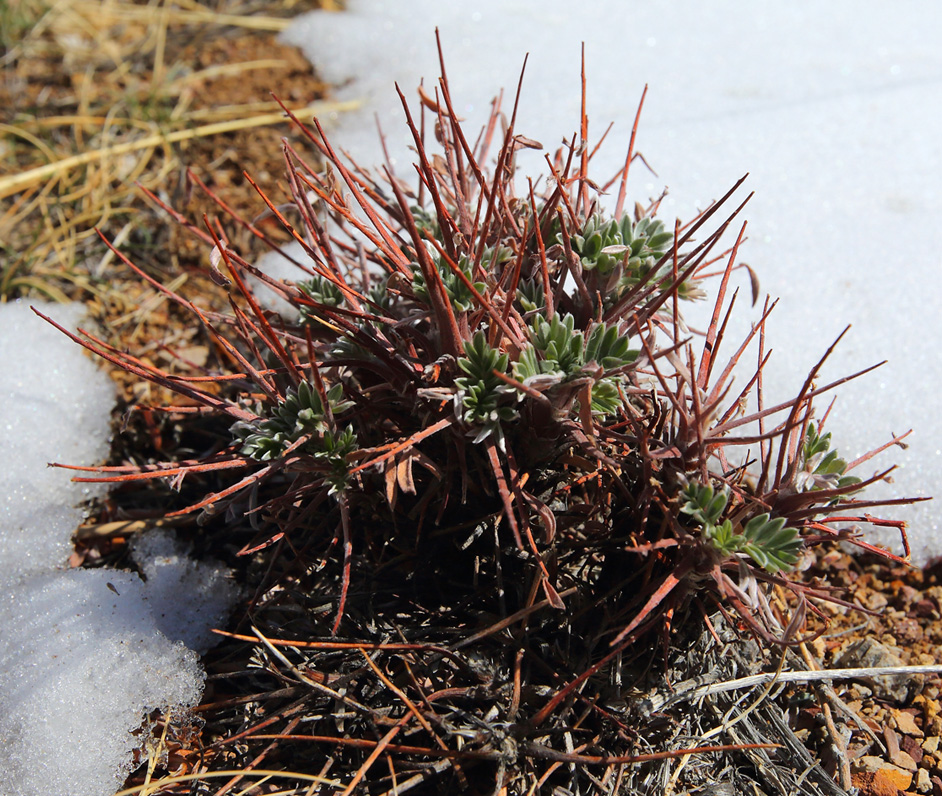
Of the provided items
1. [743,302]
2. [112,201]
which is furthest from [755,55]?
[112,201]

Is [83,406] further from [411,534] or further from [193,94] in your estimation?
[193,94]

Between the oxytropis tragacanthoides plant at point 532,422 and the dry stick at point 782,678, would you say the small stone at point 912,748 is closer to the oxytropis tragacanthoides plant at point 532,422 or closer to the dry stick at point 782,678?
the dry stick at point 782,678

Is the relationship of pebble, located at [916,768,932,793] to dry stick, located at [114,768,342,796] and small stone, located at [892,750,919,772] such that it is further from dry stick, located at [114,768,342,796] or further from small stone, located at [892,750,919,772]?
dry stick, located at [114,768,342,796]

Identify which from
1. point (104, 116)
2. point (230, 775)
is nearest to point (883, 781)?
point (230, 775)

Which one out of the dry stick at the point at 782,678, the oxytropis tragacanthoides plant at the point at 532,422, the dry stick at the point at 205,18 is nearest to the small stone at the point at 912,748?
the dry stick at the point at 782,678

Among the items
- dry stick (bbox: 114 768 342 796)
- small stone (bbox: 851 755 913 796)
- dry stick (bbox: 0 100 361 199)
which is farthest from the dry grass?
small stone (bbox: 851 755 913 796)

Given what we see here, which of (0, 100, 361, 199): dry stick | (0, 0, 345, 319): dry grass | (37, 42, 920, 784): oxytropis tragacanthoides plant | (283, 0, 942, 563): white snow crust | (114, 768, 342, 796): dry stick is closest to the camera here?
(37, 42, 920, 784): oxytropis tragacanthoides plant
